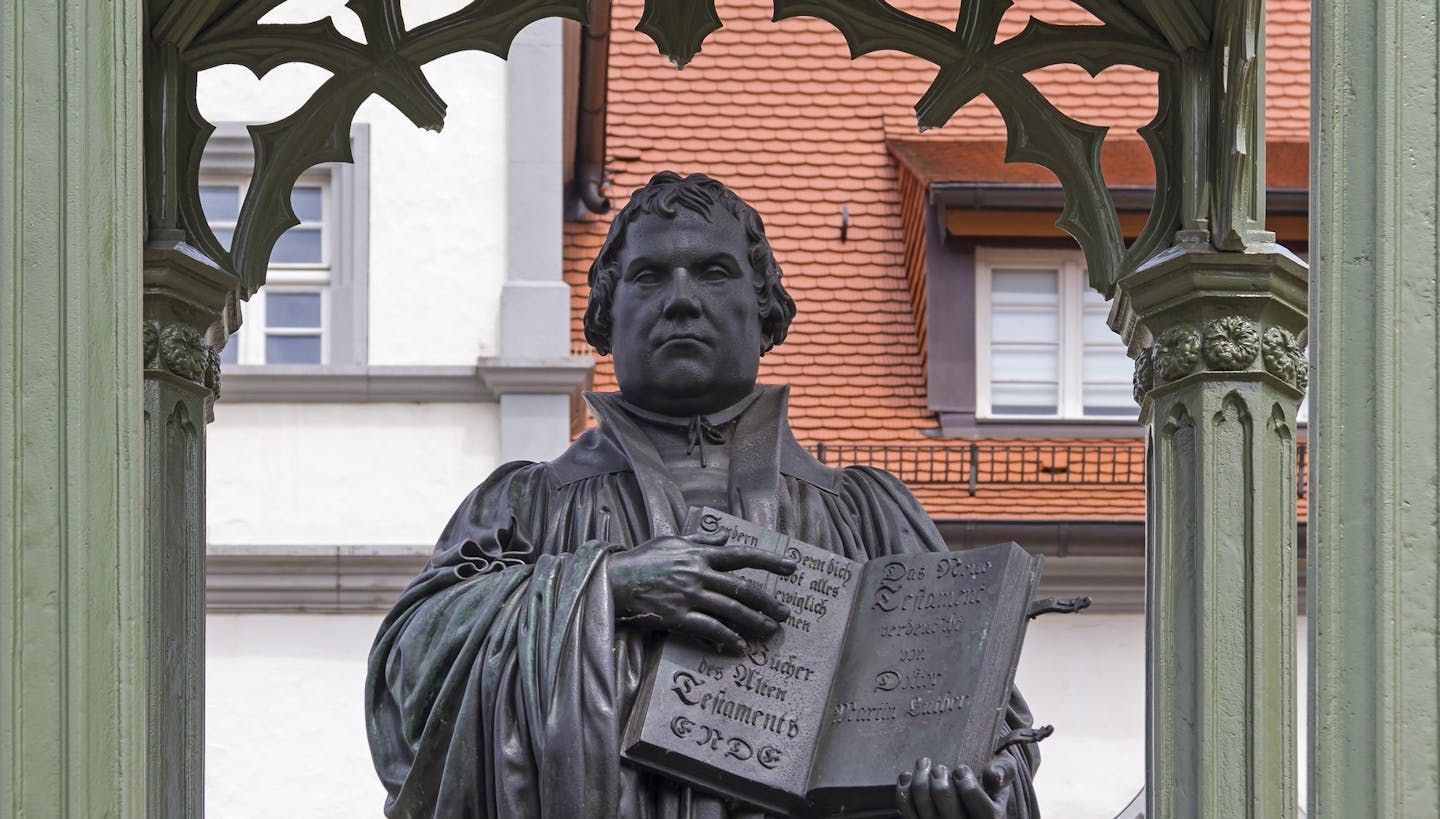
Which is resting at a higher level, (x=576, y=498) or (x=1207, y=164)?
(x=1207, y=164)

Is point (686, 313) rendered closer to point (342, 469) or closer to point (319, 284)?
point (342, 469)

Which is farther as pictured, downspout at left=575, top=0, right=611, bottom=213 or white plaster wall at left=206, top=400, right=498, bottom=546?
white plaster wall at left=206, top=400, right=498, bottom=546

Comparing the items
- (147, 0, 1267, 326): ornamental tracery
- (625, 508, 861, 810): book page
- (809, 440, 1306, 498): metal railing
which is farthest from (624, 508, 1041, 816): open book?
(809, 440, 1306, 498): metal railing

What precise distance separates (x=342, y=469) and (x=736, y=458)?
658 inches

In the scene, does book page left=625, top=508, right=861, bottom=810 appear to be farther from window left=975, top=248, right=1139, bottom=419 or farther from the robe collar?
window left=975, top=248, right=1139, bottom=419

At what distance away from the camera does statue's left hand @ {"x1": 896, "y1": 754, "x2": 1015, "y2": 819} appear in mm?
9656

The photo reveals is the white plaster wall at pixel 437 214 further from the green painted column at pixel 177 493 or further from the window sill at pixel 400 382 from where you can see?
the green painted column at pixel 177 493

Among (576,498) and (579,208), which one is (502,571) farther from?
(579,208)

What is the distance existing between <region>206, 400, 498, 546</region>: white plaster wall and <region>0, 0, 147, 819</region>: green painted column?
1833 cm

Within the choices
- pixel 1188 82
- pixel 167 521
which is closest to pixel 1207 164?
pixel 1188 82

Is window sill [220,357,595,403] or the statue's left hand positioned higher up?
window sill [220,357,595,403]

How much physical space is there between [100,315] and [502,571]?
2057 mm

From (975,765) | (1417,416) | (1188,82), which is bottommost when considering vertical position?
(975,765)

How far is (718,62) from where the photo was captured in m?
28.3
